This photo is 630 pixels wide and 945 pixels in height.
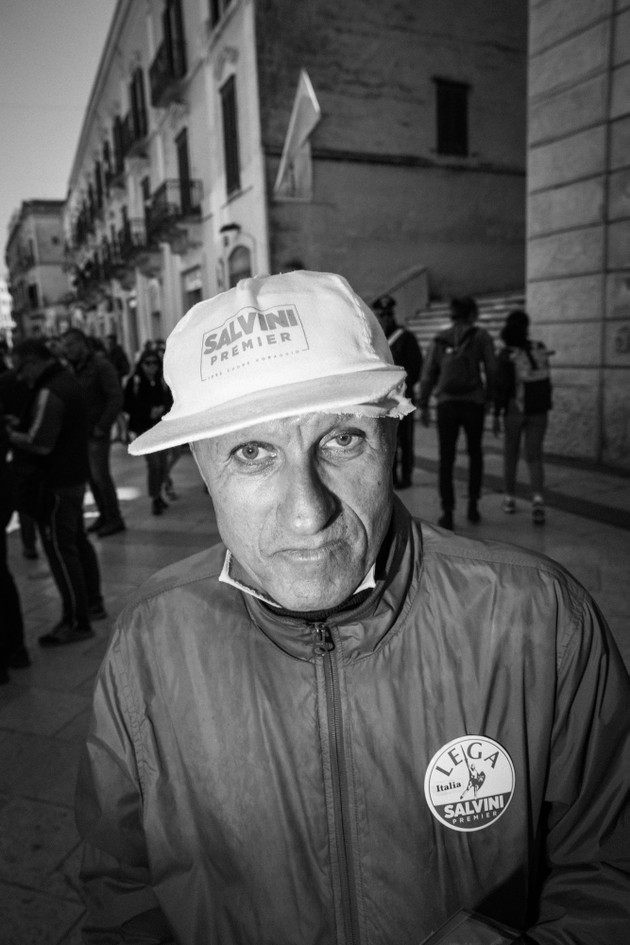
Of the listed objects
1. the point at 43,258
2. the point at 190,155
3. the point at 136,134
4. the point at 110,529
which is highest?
the point at 43,258

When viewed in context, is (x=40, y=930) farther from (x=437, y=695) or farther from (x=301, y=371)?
(x=301, y=371)

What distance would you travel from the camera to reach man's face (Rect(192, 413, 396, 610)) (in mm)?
984

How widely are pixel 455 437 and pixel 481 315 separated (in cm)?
734

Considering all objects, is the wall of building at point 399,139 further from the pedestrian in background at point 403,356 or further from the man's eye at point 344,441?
A: the man's eye at point 344,441

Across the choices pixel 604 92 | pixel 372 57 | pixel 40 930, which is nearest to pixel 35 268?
pixel 372 57

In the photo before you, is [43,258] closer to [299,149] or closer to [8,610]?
[299,149]

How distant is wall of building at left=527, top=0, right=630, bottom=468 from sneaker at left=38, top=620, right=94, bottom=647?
5.87m

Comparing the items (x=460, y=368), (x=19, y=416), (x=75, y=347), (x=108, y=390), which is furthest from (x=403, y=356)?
(x=19, y=416)

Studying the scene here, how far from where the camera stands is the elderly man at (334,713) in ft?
3.29

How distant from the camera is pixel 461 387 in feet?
17.2

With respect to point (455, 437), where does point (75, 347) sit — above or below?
above

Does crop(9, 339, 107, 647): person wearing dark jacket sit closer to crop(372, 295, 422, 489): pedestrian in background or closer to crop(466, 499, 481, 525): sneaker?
crop(466, 499, 481, 525): sneaker

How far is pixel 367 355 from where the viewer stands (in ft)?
3.35

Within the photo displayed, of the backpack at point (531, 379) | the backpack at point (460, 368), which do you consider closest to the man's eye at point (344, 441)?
the backpack at point (460, 368)
